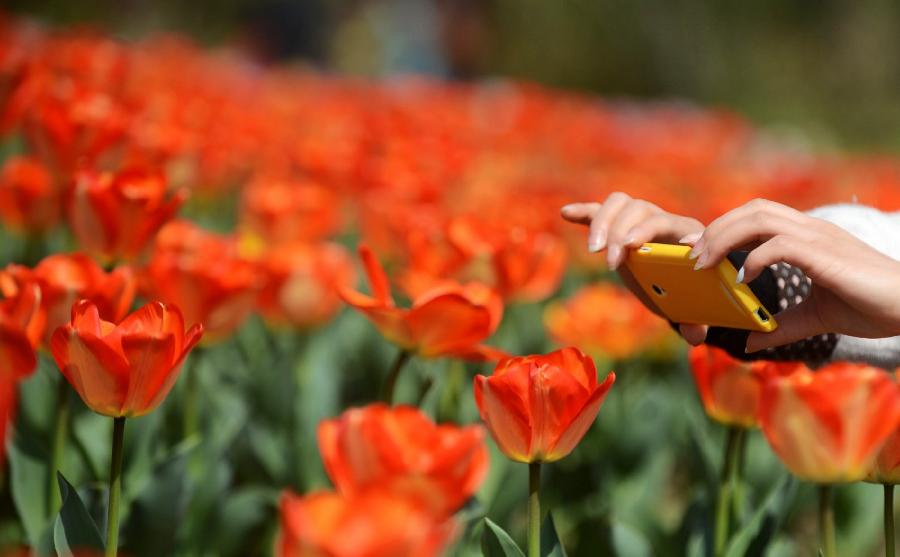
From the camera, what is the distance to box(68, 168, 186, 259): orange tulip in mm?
1323

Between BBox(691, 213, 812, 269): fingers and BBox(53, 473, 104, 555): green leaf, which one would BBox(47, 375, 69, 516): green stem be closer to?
BBox(53, 473, 104, 555): green leaf

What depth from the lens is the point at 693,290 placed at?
0.97 meters

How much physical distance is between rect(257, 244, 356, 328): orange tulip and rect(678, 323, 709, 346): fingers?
66cm

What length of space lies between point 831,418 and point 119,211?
893 mm

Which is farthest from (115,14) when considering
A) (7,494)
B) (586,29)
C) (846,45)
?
(846,45)

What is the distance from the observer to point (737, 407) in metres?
1.18

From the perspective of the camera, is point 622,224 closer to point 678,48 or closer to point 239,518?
point 239,518

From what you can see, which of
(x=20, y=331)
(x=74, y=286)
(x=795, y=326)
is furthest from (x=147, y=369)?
(x=795, y=326)

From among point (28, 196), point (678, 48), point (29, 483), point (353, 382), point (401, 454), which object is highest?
point (401, 454)

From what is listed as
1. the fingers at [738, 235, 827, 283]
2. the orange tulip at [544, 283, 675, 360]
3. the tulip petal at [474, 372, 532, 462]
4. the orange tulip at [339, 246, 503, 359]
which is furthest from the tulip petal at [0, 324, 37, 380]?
the orange tulip at [544, 283, 675, 360]

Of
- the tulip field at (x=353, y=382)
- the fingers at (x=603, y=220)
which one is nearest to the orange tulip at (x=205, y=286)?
the tulip field at (x=353, y=382)

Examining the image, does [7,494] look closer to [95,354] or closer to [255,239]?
[95,354]

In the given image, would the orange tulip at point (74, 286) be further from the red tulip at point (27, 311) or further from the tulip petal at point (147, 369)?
the tulip petal at point (147, 369)

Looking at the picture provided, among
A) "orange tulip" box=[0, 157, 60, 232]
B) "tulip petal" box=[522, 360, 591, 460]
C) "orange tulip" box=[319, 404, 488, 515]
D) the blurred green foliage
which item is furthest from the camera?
the blurred green foliage
